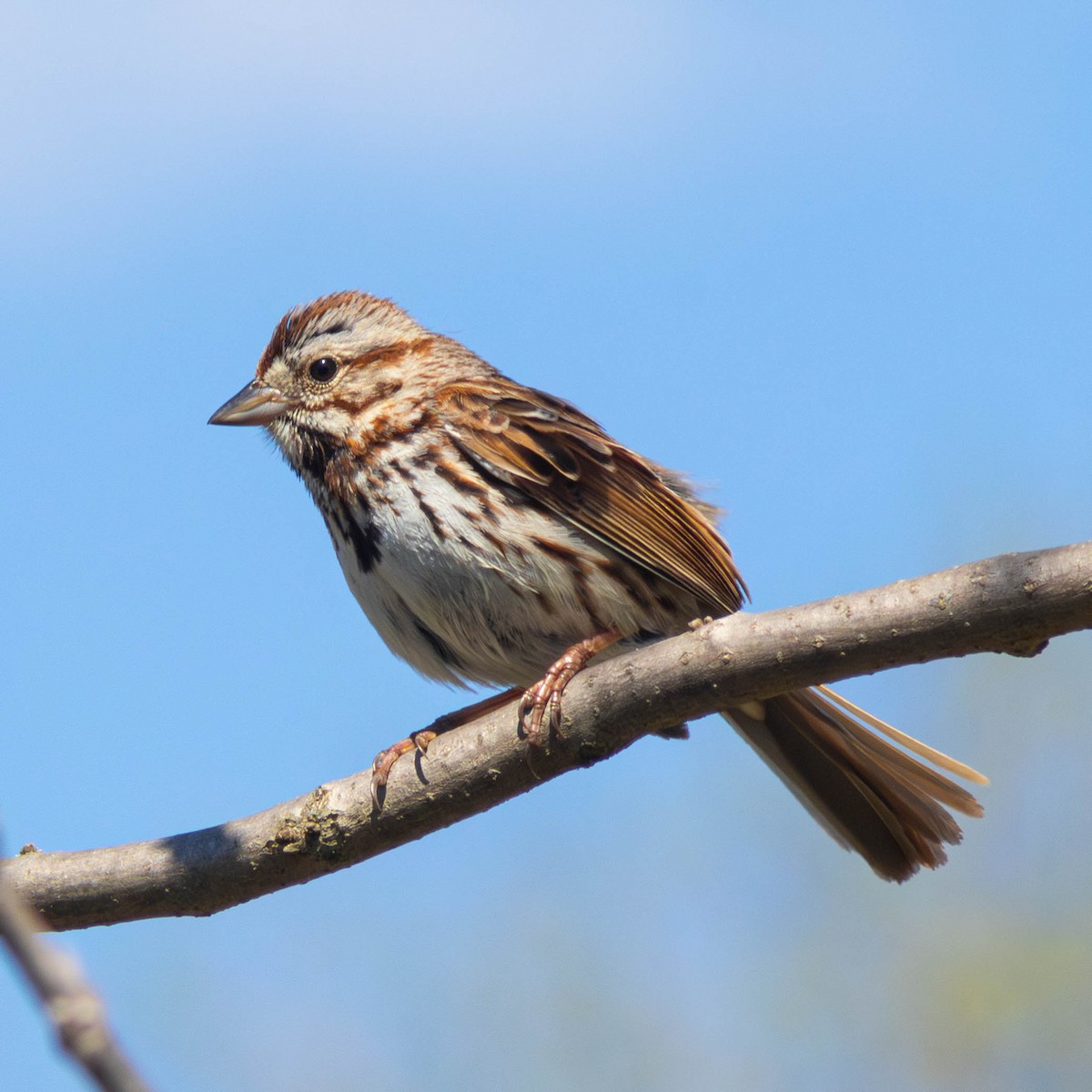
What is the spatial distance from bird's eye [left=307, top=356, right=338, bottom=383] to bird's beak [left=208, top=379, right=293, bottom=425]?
0.47 ft

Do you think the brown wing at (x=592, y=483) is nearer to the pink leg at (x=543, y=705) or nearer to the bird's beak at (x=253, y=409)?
the bird's beak at (x=253, y=409)

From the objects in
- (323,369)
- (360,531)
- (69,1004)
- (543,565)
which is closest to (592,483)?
(543,565)

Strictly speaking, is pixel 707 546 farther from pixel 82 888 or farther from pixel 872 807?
pixel 82 888

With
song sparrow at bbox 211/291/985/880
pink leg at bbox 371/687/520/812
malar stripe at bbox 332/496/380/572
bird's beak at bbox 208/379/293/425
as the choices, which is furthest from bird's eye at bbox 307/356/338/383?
pink leg at bbox 371/687/520/812

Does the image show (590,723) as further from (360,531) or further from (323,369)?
(323,369)

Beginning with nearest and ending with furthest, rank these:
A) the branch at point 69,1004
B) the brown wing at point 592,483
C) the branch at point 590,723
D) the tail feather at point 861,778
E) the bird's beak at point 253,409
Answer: the branch at point 69,1004
the branch at point 590,723
the tail feather at point 861,778
the brown wing at point 592,483
the bird's beak at point 253,409

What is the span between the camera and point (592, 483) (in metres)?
5.02

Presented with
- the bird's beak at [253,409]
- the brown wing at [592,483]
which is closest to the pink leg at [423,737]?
the brown wing at [592,483]

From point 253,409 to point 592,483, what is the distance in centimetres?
145

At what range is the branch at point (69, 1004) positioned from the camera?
1015 mm

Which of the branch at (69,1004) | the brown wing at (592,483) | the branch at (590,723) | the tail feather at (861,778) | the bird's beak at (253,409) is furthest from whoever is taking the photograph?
the bird's beak at (253,409)

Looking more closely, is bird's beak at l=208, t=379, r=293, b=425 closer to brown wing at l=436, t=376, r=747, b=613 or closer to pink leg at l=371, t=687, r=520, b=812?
brown wing at l=436, t=376, r=747, b=613

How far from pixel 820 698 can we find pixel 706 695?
1.45 metres

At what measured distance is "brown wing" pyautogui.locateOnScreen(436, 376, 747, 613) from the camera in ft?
16.1
